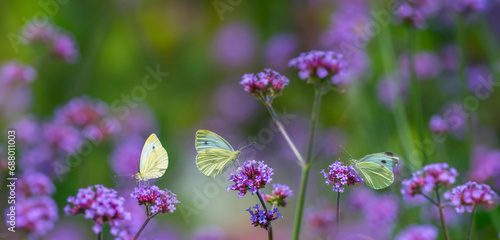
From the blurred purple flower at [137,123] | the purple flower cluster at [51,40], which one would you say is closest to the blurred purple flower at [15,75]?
the purple flower cluster at [51,40]

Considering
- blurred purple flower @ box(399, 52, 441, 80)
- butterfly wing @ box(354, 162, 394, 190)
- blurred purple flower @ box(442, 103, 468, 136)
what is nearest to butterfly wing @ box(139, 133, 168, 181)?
butterfly wing @ box(354, 162, 394, 190)

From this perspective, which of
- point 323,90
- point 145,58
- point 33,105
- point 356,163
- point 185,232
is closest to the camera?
point 356,163

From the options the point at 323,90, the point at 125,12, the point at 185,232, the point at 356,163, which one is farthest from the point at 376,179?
the point at 125,12

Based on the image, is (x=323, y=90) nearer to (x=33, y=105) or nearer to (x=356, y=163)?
(x=356, y=163)

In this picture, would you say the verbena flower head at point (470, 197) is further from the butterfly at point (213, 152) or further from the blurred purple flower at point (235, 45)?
the blurred purple flower at point (235, 45)

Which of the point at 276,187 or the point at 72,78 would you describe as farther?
the point at 72,78

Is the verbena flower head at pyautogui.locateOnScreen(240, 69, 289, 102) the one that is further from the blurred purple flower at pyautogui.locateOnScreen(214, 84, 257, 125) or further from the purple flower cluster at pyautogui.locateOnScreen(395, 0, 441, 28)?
the blurred purple flower at pyautogui.locateOnScreen(214, 84, 257, 125)

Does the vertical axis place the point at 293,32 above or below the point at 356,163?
above
